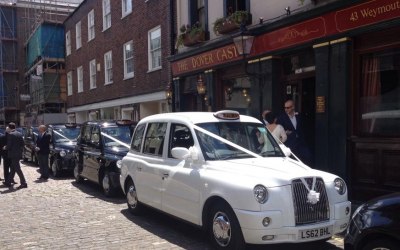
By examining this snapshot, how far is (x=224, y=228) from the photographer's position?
17.6 feet

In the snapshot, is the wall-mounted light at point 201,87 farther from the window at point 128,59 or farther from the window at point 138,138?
the window at point 128,59

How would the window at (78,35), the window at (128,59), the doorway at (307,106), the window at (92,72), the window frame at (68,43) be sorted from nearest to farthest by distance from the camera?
1. the doorway at (307,106)
2. the window at (128,59)
3. the window at (92,72)
4. the window at (78,35)
5. the window frame at (68,43)

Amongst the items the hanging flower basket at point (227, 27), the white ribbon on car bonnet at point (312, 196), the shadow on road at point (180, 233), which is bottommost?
the shadow on road at point (180, 233)

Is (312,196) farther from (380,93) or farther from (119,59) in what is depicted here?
(119,59)

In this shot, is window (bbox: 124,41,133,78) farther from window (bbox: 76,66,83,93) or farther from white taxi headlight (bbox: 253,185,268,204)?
white taxi headlight (bbox: 253,185,268,204)

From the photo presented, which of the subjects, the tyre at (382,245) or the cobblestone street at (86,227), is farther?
the cobblestone street at (86,227)

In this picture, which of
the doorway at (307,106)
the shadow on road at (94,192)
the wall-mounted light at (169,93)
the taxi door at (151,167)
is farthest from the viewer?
the wall-mounted light at (169,93)

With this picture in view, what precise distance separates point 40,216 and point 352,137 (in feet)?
19.8

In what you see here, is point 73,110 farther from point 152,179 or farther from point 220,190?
point 220,190

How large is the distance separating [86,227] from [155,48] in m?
11.8

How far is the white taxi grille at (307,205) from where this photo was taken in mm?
5117

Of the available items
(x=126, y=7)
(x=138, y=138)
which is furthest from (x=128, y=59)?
(x=138, y=138)

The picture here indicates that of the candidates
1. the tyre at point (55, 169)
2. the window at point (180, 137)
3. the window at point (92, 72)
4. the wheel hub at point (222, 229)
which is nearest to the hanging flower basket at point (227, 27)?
the window at point (180, 137)

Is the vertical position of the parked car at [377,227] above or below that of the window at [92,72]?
below
